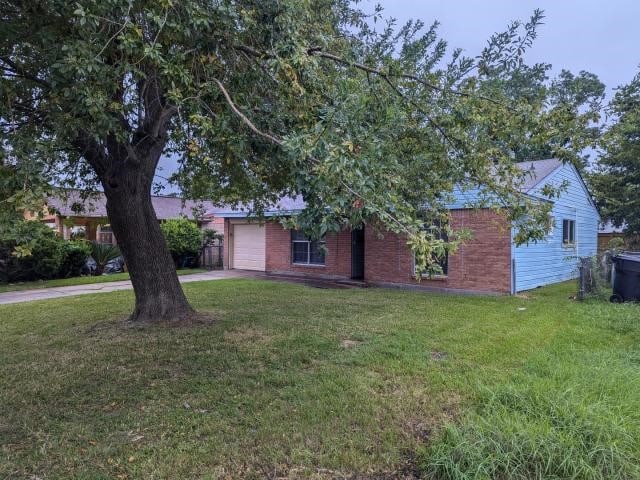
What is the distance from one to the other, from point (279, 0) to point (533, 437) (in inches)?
166

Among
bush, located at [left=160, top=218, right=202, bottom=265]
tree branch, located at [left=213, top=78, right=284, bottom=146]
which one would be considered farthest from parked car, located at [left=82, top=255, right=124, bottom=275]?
tree branch, located at [left=213, top=78, right=284, bottom=146]

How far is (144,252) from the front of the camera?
7.43m

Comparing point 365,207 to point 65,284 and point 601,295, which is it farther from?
point 65,284

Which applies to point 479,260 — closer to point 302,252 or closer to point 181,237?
point 302,252

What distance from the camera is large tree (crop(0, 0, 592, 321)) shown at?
317cm

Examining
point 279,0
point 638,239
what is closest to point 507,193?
point 279,0

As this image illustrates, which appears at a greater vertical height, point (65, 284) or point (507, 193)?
point (507, 193)

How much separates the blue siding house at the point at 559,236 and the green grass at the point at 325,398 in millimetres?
3905

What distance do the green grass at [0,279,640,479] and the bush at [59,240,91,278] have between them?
9.06 m

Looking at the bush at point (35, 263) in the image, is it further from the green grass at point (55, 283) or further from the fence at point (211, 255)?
the fence at point (211, 255)

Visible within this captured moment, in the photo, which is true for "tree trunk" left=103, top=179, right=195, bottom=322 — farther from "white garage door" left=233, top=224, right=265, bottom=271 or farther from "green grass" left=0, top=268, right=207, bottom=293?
"white garage door" left=233, top=224, right=265, bottom=271

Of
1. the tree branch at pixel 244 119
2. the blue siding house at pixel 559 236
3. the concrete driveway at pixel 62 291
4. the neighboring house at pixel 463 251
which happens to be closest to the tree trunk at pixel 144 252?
the neighboring house at pixel 463 251

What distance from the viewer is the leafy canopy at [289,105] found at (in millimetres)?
3160

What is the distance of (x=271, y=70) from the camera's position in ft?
13.4
